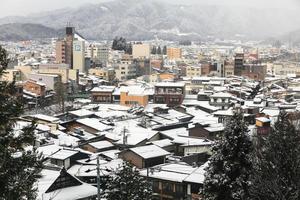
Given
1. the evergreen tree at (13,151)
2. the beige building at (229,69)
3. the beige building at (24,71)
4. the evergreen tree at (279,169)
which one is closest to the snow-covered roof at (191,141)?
the evergreen tree at (279,169)

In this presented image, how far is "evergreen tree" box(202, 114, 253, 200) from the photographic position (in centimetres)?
363

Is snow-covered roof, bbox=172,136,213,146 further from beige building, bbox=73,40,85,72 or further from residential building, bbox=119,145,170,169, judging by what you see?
beige building, bbox=73,40,85,72

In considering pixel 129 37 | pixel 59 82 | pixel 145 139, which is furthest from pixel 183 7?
pixel 145 139

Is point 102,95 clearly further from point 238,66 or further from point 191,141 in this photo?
point 238,66

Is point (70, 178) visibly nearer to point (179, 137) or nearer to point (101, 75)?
point (179, 137)

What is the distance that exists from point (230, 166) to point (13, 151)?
1.98 meters

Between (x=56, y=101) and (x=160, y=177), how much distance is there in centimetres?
979

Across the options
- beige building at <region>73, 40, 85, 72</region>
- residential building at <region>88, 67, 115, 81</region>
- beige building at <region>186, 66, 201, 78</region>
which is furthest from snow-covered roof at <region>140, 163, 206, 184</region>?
beige building at <region>186, 66, 201, 78</region>

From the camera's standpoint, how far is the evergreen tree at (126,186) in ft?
12.5

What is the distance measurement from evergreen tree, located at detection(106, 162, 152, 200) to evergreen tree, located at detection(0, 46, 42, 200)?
1635mm

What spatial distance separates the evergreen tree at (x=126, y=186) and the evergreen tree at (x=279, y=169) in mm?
940

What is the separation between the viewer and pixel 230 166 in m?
3.64

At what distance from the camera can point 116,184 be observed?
12.7 feet

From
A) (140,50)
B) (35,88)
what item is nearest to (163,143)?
(35,88)
